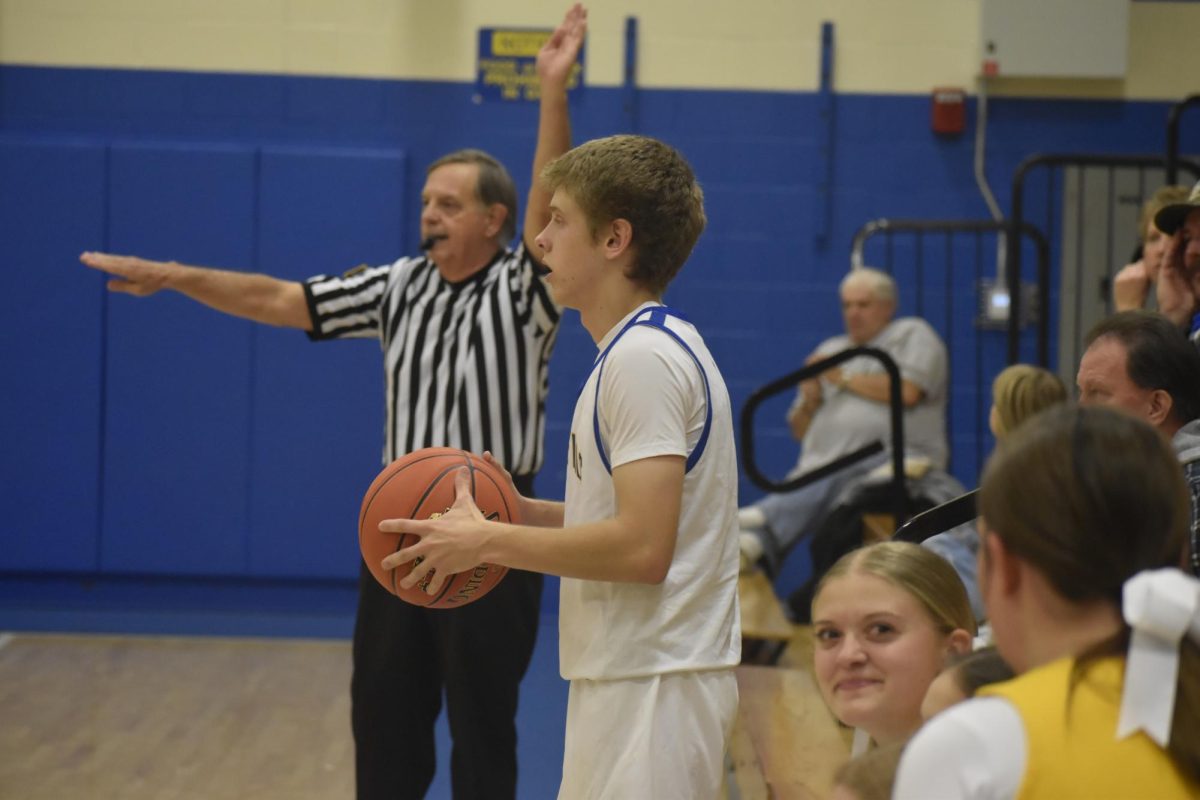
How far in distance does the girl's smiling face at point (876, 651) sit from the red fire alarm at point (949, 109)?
16.6 feet

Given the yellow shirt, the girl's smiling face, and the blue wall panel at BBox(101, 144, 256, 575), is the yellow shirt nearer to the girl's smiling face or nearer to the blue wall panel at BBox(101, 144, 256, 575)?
the girl's smiling face

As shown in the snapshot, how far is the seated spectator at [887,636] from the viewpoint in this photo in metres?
1.78

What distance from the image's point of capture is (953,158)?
6613 millimetres

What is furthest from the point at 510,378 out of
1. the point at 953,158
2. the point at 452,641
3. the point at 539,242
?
the point at 953,158

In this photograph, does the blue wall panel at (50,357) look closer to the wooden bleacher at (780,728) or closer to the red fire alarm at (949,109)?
the wooden bleacher at (780,728)

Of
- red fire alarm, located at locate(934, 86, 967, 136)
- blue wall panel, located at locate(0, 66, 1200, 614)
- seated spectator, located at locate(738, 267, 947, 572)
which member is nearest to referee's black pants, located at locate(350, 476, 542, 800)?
seated spectator, located at locate(738, 267, 947, 572)

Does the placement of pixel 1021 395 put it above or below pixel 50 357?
above

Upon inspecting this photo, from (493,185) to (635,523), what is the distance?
167 cm

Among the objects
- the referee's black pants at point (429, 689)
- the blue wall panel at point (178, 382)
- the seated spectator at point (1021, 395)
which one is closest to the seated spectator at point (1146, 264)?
the seated spectator at point (1021, 395)

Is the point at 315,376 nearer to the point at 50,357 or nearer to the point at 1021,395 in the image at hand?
the point at 50,357

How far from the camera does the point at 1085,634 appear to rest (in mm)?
1161

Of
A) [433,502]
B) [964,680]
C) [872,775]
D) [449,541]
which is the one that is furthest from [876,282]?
[872,775]

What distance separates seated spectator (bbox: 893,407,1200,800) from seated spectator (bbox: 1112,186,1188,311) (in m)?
2.50

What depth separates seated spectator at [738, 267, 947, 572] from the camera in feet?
19.0
